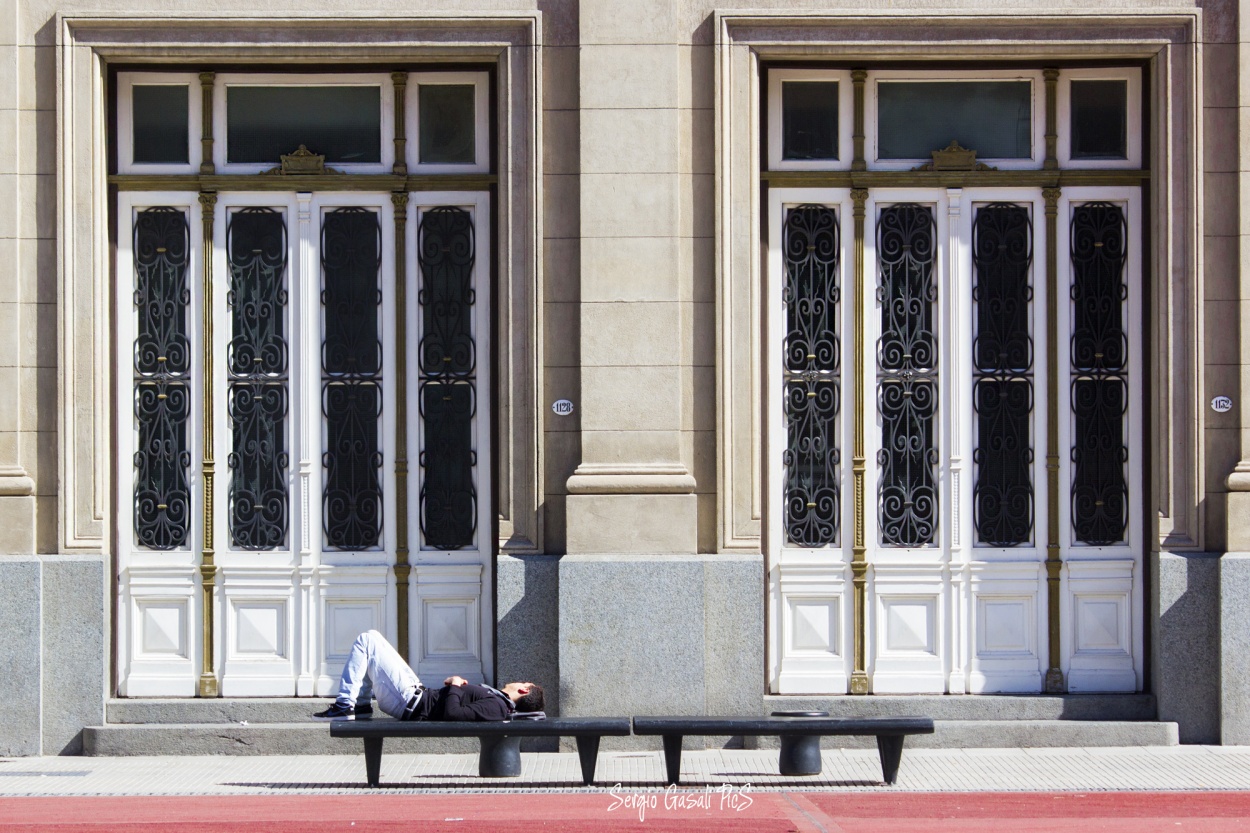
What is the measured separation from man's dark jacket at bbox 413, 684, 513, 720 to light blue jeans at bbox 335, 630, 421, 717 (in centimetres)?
15

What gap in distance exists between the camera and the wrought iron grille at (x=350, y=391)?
1268 centimetres

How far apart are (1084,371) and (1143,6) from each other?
272cm

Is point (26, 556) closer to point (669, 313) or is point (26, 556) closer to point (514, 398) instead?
point (514, 398)

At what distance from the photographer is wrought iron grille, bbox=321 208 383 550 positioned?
41.6 ft

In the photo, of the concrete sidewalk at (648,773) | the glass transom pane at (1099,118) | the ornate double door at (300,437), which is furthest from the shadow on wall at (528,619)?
the glass transom pane at (1099,118)

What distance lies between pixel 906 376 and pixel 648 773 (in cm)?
360

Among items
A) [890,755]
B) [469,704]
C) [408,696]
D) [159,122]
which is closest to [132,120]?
[159,122]

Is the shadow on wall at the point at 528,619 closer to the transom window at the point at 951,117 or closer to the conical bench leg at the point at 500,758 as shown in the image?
the conical bench leg at the point at 500,758

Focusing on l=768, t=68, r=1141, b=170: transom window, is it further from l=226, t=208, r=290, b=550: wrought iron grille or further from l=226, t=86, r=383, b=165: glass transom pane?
l=226, t=208, r=290, b=550: wrought iron grille

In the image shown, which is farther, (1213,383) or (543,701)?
(1213,383)

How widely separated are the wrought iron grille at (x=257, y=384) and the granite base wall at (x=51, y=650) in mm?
1175

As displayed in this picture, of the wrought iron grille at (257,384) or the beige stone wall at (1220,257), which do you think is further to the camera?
the wrought iron grille at (257,384)

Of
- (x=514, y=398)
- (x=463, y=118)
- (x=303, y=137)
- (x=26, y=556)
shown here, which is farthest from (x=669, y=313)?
(x=26, y=556)

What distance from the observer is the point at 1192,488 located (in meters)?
12.2
